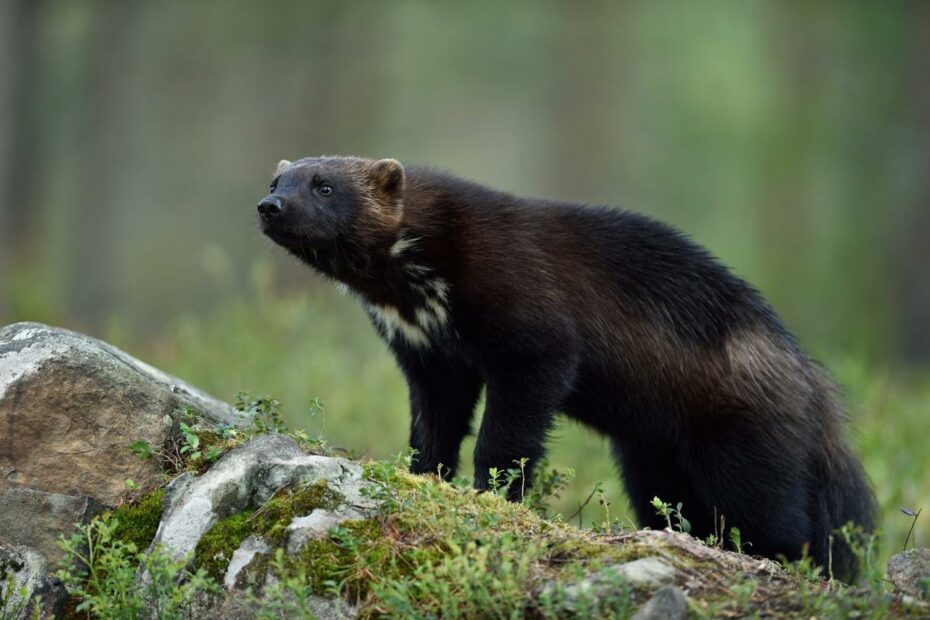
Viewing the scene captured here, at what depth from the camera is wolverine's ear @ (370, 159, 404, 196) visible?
5.27 metres

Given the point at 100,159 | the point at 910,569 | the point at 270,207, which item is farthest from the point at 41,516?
the point at 100,159

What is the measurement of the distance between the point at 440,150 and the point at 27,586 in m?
24.8

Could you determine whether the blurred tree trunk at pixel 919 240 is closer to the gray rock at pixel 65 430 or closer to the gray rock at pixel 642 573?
the gray rock at pixel 642 573

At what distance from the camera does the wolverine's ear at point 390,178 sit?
5.27 metres

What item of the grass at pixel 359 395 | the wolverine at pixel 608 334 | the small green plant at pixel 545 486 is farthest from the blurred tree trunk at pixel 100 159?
the small green plant at pixel 545 486

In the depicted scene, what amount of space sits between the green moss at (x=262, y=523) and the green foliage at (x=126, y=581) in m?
0.06

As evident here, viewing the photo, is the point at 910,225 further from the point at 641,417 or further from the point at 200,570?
the point at 200,570

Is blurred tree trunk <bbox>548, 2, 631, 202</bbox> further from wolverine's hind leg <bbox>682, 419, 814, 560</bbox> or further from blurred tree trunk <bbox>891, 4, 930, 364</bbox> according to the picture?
wolverine's hind leg <bbox>682, 419, 814, 560</bbox>

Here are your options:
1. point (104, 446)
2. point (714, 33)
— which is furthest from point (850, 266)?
point (104, 446)

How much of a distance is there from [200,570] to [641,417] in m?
2.52

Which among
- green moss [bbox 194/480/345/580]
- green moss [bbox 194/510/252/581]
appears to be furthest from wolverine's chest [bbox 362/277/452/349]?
green moss [bbox 194/510/252/581]

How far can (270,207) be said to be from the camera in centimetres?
500

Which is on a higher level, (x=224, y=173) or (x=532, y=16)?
(x=532, y=16)

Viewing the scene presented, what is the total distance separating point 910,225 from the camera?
1427cm
